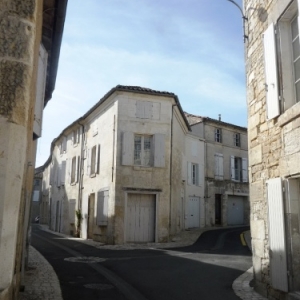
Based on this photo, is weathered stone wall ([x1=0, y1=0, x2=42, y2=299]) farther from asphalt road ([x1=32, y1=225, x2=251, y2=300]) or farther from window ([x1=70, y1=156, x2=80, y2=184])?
window ([x1=70, y1=156, x2=80, y2=184])

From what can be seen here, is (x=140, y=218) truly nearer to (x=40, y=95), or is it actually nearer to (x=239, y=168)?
(x=40, y=95)

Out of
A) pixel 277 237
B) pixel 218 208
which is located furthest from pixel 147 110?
pixel 218 208

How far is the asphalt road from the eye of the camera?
6.00 meters

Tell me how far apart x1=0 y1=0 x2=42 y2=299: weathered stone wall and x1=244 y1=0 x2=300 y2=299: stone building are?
3.37m

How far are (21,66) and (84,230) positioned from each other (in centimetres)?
1579

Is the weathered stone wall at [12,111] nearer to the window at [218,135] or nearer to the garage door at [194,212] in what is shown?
the garage door at [194,212]

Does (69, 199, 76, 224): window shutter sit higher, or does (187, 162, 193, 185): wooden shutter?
(187, 162, 193, 185): wooden shutter

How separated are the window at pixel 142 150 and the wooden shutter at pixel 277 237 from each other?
10.4m

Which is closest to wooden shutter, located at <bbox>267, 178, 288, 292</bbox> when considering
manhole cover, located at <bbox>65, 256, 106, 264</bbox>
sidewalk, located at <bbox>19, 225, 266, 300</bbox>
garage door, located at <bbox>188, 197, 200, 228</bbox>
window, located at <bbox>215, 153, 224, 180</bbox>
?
sidewalk, located at <bbox>19, 225, 266, 300</bbox>

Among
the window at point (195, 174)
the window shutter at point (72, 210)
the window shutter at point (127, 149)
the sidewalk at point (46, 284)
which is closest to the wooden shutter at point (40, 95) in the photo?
the sidewalk at point (46, 284)

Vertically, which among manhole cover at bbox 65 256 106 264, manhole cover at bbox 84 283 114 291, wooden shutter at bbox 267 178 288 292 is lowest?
manhole cover at bbox 84 283 114 291

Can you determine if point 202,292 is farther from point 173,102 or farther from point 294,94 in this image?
point 173,102

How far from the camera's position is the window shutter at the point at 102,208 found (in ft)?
51.5

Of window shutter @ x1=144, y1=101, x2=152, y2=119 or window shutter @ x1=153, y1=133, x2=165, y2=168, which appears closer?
window shutter @ x1=153, y1=133, x2=165, y2=168
